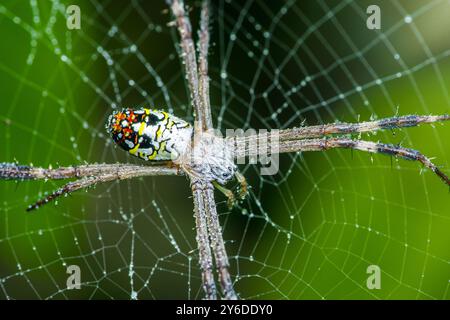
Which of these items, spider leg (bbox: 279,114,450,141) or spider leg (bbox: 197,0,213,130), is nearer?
spider leg (bbox: 279,114,450,141)

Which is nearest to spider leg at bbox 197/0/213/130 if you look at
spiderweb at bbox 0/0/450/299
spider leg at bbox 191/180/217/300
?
spiderweb at bbox 0/0/450/299

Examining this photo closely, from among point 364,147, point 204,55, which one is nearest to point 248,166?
point 204,55

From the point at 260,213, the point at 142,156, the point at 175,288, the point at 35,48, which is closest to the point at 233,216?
the point at 260,213

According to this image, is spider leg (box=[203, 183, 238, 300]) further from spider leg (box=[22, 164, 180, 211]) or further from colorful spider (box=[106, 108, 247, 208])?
spider leg (box=[22, 164, 180, 211])

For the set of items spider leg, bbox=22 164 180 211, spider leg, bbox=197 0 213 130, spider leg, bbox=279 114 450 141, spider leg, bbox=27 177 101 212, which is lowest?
spider leg, bbox=27 177 101 212

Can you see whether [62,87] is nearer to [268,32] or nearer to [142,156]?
[142,156]

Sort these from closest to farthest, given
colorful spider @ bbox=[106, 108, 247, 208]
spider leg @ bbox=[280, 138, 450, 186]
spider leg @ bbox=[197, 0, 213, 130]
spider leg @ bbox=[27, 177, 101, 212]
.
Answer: spider leg @ bbox=[280, 138, 450, 186] < spider leg @ bbox=[27, 177, 101, 212] < colorful spider @ bbox=[106, 108, 247, 208] < spider leg @ bbox=[197, 0, 213, 130]
